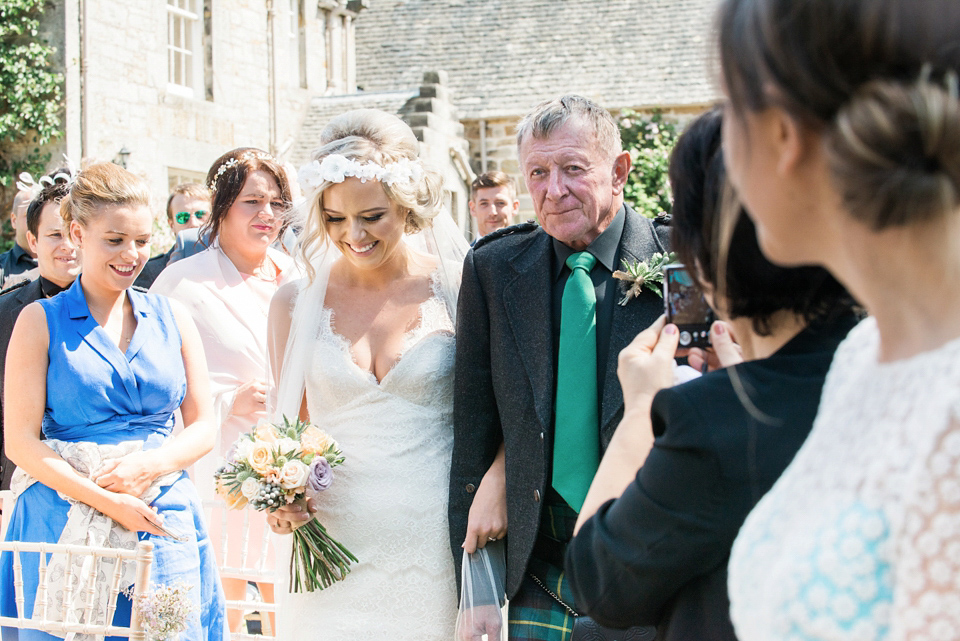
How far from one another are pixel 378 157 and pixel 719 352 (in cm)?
213

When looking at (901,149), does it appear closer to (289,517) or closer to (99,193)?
(289,517)

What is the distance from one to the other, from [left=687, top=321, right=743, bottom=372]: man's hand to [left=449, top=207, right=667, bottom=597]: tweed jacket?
0.91 metres

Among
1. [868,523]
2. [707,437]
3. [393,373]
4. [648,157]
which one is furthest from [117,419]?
[648,157]

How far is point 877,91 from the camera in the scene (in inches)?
39.1

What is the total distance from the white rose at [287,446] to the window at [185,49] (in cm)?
1256

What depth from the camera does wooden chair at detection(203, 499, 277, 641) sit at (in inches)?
181

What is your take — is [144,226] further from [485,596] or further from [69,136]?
[69,136]

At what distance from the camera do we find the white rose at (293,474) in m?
3.05

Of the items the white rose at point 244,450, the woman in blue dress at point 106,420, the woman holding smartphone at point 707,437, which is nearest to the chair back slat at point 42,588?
the woman in blue dress at point 106,420

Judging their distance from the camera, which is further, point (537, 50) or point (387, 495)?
point (537, 50)

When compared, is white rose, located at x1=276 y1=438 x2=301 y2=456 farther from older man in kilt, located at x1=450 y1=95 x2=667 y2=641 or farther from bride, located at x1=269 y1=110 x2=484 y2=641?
older man in kilt, located at x1=450 y1=95 x2=667 y2=641

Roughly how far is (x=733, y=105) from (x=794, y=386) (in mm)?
557

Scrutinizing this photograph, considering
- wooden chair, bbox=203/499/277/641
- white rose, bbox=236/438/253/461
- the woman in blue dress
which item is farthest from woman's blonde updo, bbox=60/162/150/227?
wooden chair, bbox=203/499/277/641

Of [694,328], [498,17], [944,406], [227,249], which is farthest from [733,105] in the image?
[498,17]
